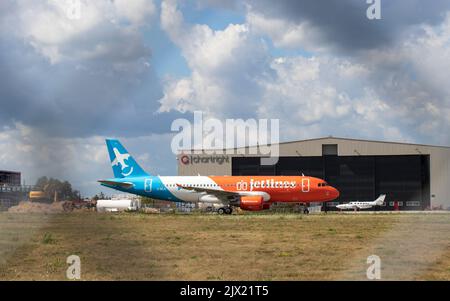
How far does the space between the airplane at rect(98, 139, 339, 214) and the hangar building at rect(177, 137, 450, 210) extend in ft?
124

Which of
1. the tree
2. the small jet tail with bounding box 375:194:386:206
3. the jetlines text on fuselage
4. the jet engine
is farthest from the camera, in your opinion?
the small jet tail with bounding box 375:194:386:206

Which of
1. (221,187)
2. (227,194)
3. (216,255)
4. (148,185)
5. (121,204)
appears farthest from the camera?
(121,204)

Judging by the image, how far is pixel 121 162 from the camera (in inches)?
2751

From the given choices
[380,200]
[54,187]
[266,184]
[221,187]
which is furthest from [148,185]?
[54,187]

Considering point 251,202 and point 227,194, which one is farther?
point 227,194

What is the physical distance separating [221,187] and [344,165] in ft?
156

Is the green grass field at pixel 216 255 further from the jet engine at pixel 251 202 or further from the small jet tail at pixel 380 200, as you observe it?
the small jet tail at pixel 380 200

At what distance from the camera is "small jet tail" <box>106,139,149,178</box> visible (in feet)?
228

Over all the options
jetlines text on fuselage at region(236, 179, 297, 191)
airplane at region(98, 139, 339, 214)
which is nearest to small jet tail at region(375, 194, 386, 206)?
airplane at region(98, 139, 339, 214)

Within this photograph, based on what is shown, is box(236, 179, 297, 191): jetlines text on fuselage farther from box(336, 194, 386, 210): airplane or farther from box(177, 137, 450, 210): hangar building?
box(336, 194, 386, 210): airplane

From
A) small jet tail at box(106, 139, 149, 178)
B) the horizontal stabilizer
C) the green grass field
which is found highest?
small jet tail at box(106, 139, 149, 178)

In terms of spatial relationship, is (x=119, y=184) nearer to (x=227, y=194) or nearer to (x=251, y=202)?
(x=227, y=194)
